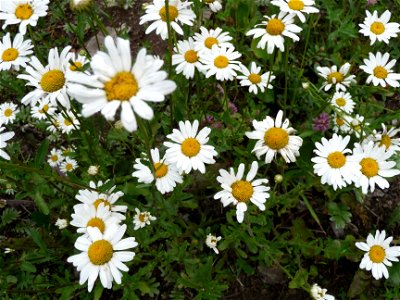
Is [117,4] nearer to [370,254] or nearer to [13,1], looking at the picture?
[13,1]

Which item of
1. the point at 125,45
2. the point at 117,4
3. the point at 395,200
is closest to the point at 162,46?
the point at 117,4

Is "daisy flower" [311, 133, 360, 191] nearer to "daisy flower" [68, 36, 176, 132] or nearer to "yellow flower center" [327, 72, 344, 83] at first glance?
"yellow flower center" [327, 72, 344, 83]

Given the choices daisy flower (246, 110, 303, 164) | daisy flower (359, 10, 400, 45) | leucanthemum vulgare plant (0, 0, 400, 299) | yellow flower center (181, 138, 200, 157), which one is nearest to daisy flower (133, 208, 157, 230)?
leucanthemum vulgare plant (0, 0, 400, 299)

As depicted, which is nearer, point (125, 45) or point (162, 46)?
point (125, 45)

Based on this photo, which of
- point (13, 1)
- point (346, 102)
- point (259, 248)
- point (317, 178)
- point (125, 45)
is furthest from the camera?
point (346, 102)

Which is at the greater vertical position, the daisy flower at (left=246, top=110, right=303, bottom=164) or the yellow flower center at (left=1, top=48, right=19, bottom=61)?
the yellow flower center at (left=1, top=48, right=19, bottom=61)
